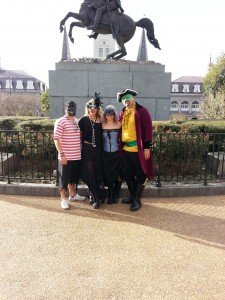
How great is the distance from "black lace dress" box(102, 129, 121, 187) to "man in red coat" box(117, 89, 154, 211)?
120mm

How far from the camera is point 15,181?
6.52 meters

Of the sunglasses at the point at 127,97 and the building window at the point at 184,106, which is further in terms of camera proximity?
the building window at the point at 184,106

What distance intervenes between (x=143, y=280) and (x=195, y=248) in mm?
1075

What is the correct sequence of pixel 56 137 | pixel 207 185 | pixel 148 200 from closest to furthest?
pixel 56 137
pixel 148 200
pixel 207 185

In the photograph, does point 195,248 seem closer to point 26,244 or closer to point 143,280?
point 143,280

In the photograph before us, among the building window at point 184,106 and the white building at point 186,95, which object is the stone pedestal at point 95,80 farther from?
the building window at point 184,106

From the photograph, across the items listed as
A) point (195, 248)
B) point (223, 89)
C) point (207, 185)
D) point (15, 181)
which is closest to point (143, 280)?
point (195, 248)

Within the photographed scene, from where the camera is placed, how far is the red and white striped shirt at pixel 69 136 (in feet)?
16.2

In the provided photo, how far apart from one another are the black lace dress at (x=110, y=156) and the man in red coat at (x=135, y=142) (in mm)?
120

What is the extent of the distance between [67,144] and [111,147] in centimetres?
78

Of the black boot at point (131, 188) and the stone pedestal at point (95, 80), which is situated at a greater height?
the stone pedestal at point (95, 80)

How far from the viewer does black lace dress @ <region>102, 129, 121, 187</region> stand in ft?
16.7

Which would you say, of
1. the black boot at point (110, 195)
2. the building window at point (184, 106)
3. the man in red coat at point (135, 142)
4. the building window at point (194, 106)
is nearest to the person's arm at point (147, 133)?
the man in red coat at point (135, 142)

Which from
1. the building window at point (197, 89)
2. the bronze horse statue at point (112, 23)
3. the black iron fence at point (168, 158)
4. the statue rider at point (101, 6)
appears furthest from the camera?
the building window at point (197, 89)
